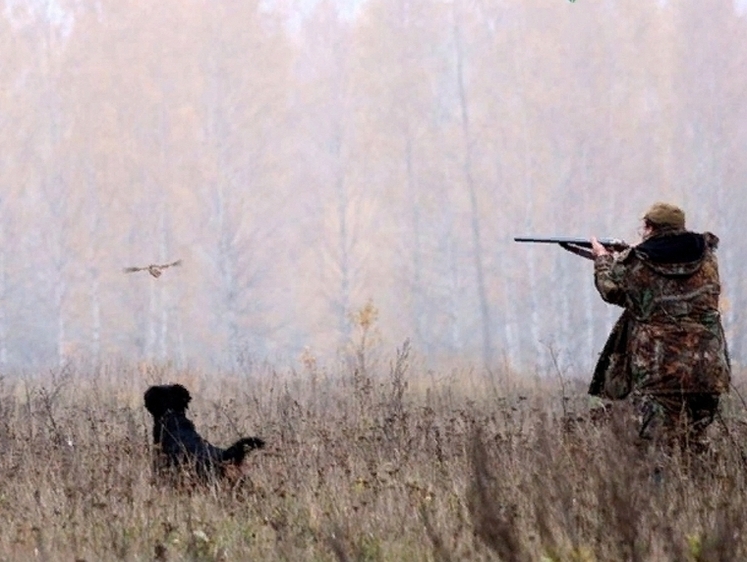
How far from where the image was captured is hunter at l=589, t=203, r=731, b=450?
6.49 m

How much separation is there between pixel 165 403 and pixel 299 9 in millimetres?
39259

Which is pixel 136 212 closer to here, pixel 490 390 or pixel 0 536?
pixel 490 390

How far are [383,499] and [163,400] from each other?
2.09m

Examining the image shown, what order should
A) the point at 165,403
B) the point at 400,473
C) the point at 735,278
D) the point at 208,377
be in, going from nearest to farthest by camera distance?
the point at 400,473, the point at 165,403, the point at 208,377, the point at 735,278

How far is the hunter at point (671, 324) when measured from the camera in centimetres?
649

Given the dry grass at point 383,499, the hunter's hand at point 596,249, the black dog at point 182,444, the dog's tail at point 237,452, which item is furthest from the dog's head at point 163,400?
the hunter's hand at point 596,249

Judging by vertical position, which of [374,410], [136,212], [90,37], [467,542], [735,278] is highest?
[90,37]

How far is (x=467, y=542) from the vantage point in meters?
5.18

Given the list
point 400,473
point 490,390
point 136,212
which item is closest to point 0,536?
point 400,473

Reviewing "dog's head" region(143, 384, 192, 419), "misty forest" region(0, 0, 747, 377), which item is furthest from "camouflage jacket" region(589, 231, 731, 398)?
"misty forest" region(0, 0, 747, 377)

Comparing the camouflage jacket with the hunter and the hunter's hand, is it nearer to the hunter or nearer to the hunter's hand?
the hunter

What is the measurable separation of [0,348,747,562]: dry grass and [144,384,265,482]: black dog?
0.16 metres

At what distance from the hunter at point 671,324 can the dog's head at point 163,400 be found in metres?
2.75

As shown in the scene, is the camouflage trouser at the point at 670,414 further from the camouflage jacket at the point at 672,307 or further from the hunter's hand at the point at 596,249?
the hunter's hand at the point at 596,249
